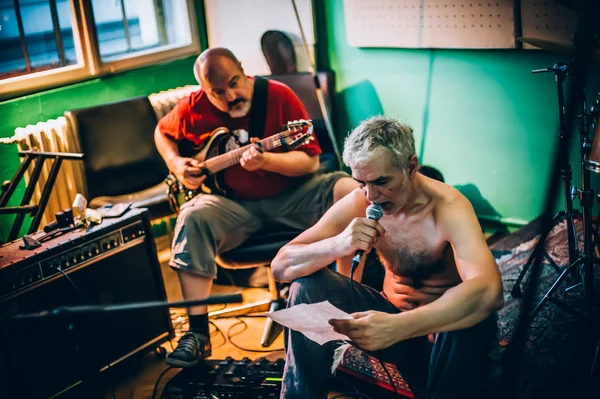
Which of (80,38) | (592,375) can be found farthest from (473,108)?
(80,38)

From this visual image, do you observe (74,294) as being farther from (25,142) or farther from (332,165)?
(332,165)

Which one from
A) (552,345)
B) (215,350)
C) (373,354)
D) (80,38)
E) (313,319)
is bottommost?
(215,350)

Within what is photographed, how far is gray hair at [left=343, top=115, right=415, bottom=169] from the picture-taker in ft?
6.34

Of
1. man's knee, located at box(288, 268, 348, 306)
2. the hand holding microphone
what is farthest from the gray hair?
man's knee, located at box(288, 268, 348, 306)

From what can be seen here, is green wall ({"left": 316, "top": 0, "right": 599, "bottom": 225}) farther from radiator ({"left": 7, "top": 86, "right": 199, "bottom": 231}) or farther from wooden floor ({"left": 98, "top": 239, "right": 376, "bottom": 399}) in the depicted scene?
radiator ({"left": 7, "top": 86, "right": 199, "bottom": 231})

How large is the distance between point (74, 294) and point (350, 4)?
2430mm

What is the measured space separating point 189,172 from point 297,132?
0.54 metres

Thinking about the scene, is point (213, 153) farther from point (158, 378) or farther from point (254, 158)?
point (158, 378)

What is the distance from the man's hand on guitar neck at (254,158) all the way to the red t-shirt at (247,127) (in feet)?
0.38

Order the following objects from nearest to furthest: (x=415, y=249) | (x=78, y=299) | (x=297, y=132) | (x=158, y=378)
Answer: (x=415, y=249), (x=78, y=299), (x=158, y=378), (x=297, y=132)

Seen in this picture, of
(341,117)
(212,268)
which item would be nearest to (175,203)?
(212,268)

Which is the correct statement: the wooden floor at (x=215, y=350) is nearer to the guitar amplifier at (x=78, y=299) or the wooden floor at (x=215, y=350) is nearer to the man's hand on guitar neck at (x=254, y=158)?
the guitar amplifier at (x=78, y=299)

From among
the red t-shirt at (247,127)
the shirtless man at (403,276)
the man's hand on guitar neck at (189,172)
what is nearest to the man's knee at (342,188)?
the red t-shirt at (247,127)

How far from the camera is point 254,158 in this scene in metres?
2.79
